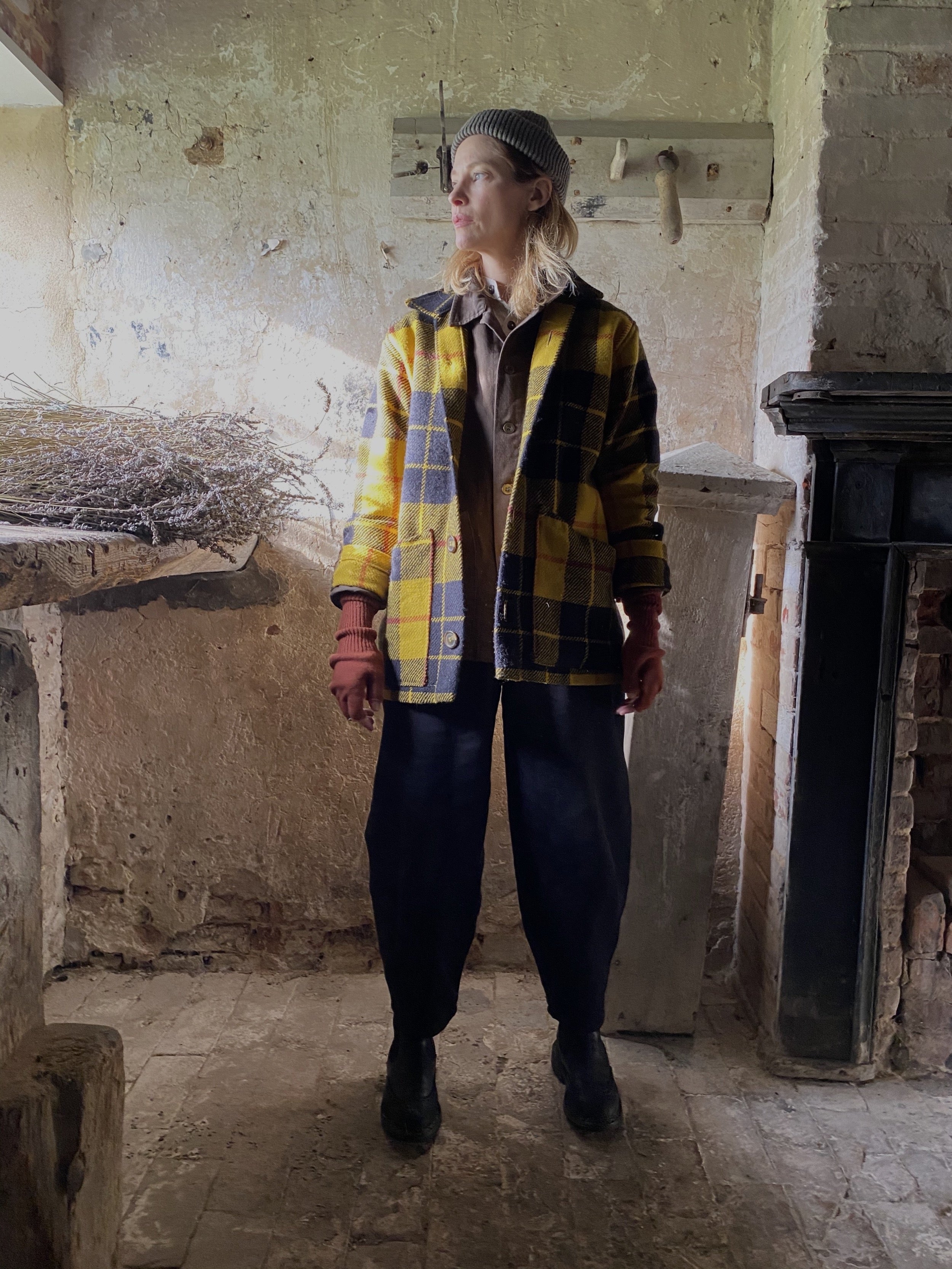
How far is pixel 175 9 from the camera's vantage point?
248cm

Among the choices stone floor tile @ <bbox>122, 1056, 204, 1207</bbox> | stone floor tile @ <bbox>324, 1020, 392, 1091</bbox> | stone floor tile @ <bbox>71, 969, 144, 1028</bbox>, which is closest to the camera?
stone floor tile @ <bbox>122, 1056, 204, 1207</bbox>

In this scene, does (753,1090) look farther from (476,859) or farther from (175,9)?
(175,9)

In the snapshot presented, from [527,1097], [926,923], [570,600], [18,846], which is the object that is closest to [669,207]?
[570,600]

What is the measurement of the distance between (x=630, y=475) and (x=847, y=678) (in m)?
0.71

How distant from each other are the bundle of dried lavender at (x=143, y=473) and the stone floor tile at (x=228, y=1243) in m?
1.26

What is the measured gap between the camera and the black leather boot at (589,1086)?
1975 millimetres

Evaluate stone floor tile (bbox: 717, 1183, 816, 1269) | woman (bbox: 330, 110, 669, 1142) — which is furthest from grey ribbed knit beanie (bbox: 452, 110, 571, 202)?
stone floor tile (bbox: 717, 1183, 816, 1269)

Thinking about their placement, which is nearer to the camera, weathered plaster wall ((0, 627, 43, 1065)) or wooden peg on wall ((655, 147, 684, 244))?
weathered plaster wall ((0, 627, 43, 1065))

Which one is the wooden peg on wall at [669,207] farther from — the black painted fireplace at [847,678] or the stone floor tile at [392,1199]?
the stone floor tile at [392,1199]

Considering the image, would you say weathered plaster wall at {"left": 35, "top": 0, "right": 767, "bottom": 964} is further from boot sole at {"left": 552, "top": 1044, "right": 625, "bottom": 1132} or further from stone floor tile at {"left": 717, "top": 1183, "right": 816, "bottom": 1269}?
stone floor tile at {"left": 717, "top": 1183, "right": 816, "bottom": 1269}

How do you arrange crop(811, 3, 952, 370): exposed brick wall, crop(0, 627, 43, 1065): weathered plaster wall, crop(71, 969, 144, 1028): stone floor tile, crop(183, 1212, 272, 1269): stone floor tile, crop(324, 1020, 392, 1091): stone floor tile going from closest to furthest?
crop(0, 627, 43, 1065): weathered plaster wall < crop(183, 1212, 272, 1269): stone floor tile < crop(811, 3, 952, 370): exposed brick wall < crop(324, 1020, 392, 1091): stone floor tile < crop(71, 969, 144, 1028): stone floor tile

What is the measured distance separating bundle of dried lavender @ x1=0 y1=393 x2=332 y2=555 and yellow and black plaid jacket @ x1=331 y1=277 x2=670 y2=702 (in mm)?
374

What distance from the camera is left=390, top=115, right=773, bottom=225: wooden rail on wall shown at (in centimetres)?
242

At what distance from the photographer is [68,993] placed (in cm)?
255
